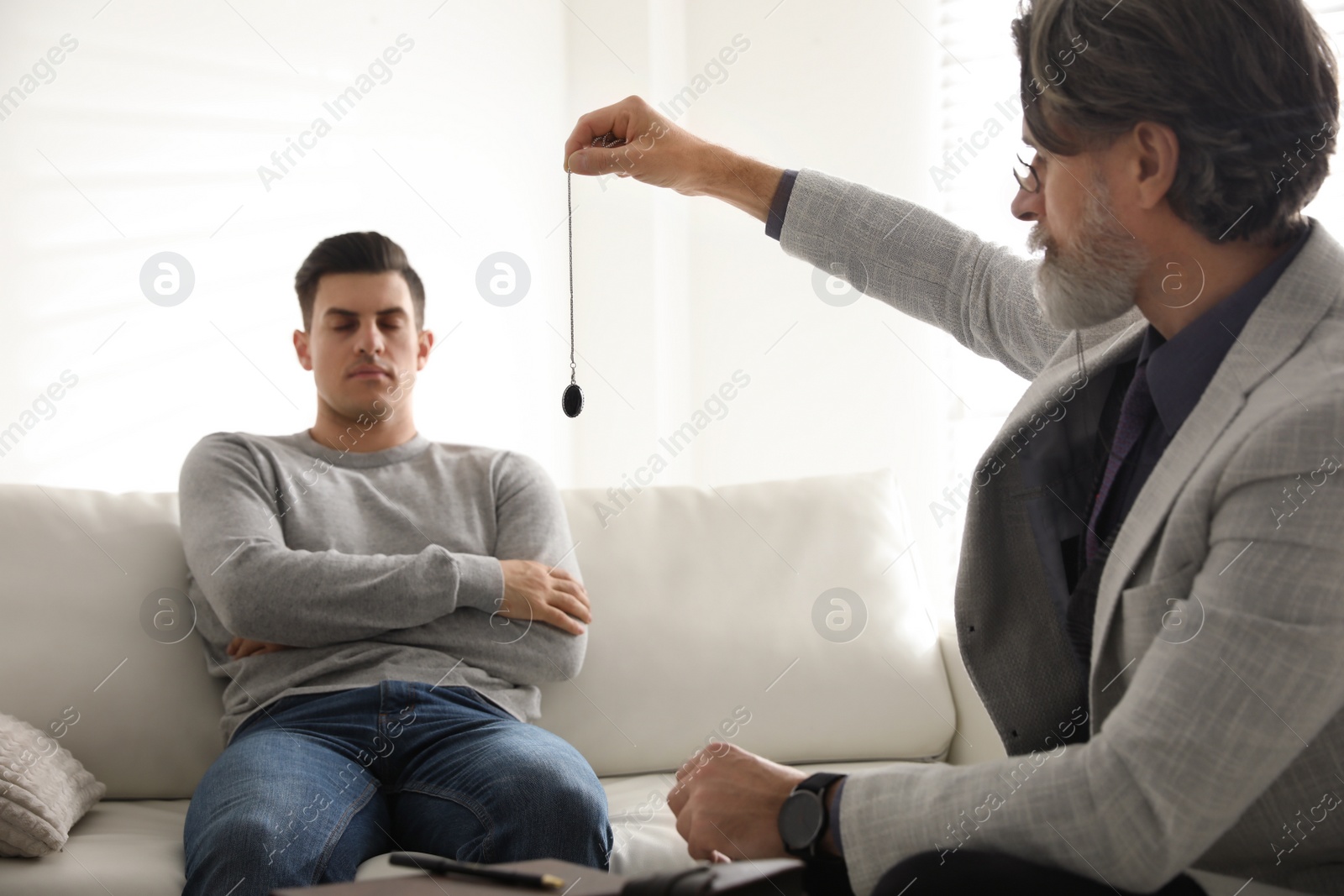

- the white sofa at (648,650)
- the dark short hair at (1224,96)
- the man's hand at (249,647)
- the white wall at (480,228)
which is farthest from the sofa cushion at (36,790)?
the dark short hair at (1224,96)

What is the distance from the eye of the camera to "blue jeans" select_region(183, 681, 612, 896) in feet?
4.50

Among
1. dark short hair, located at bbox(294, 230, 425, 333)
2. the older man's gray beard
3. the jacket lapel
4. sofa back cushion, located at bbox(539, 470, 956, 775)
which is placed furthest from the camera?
dark short hair, located at bbox(294, 230, 425, 333)

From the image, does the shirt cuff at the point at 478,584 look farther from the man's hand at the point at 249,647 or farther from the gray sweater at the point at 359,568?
the man's hand at the point at 249,647

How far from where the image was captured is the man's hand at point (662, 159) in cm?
157

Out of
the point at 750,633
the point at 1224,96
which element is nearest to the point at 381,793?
the point at 750,633

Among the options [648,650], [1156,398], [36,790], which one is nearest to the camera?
[1156,398]

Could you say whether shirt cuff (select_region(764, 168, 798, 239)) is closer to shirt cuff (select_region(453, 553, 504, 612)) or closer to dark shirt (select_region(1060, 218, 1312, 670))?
dark shirt (select_region(1060, 218, 1312, 670))

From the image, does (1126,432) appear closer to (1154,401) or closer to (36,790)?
(1154,401)

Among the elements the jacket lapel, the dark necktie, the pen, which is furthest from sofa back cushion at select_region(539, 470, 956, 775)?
the pen

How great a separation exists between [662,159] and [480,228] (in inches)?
64.2

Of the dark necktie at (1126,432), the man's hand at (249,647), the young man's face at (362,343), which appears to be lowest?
the man's hand at (249,647)

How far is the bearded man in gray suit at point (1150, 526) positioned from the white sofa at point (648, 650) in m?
0.69

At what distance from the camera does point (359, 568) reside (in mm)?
1771

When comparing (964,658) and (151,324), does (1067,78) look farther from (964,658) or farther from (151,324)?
(151,324)
